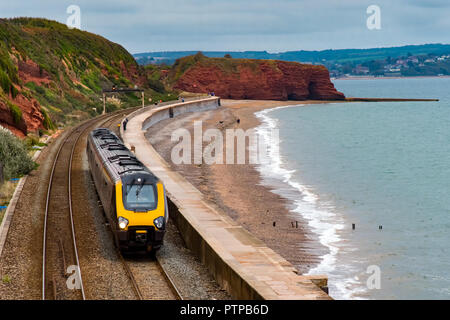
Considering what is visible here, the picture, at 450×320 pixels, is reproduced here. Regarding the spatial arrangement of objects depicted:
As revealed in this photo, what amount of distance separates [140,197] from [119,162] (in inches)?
128

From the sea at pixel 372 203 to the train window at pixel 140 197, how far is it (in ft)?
22.8

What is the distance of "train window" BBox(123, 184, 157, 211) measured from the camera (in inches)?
766

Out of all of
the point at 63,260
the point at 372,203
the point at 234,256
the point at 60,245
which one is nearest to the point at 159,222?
the point at 234,256

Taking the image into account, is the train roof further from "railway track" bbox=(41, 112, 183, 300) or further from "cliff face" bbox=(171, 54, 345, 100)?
"cliff face" bbox=(171, 54, 345, 100)

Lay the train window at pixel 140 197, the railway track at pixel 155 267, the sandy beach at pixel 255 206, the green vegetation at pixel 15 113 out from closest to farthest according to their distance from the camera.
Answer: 1. the railway track at pixel 155 267
2. the train window at pixel 140 197
3. the sandy beach at pixel 255 206
4. the green vegetation at pixel 15 113

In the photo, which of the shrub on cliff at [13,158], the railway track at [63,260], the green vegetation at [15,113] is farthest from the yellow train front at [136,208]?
the green vegetation at [15,113]

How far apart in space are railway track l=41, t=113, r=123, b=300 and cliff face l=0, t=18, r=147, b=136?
51.9 feet

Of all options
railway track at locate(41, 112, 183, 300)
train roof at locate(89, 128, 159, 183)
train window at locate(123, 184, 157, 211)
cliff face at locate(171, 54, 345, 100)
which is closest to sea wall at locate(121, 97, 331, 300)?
railway track at locate(41, 112, 183, 300)

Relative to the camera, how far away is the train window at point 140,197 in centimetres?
1945

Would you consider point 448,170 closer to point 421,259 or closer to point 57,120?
point 421,259

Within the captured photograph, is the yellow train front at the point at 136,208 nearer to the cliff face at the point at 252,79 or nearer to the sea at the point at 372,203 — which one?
the sea at the point at 372,203

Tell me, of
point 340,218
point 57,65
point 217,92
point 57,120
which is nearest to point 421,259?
point 340,218

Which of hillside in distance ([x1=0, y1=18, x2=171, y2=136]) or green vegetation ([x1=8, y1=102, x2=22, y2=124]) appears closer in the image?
green vegetation ([x1=8, y1=102, x2=22, y2=124])

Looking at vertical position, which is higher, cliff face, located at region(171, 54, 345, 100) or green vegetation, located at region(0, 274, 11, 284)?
cliff face, located at region(171, 54, 345, 100)
